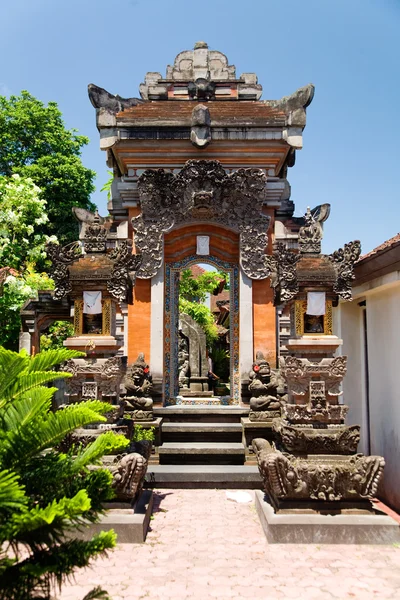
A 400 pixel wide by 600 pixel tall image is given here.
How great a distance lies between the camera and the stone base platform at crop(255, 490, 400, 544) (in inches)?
231

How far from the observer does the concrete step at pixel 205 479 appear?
8109 millimetres

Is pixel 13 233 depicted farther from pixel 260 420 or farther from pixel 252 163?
pixel 260 420

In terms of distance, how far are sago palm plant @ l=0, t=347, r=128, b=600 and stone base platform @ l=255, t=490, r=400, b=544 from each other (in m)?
3.30

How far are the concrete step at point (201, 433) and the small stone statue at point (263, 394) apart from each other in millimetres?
601

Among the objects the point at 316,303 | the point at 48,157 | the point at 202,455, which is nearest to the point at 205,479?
the point at 202,455

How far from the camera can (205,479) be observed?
815 cm

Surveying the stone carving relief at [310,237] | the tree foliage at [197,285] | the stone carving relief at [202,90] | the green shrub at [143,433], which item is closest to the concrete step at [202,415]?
the green shrub at [143,433]

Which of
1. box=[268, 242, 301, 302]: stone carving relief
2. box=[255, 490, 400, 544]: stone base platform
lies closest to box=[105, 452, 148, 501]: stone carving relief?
A: box=[255, 490, 400, 544]: stone base platform

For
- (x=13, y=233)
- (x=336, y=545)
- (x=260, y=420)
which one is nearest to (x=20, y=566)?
(x=336, y=545)

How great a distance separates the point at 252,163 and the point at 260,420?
17.8 ft

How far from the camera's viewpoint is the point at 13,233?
45.3 ft

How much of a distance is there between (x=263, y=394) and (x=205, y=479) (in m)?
1.87

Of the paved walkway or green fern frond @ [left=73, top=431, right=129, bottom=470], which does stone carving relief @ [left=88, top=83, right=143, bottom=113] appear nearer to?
the paved walkway

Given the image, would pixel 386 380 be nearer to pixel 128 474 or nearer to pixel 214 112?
pixel 128 474
